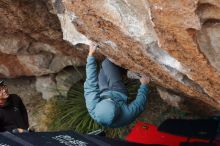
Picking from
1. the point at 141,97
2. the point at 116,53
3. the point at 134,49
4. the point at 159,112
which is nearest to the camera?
the point at 134,49

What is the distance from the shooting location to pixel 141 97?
188 inches

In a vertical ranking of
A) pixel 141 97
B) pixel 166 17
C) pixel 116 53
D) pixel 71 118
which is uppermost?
pixel 166 17

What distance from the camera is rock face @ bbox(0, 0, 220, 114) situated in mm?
3289

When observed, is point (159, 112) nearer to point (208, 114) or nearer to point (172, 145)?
point (208, 114)

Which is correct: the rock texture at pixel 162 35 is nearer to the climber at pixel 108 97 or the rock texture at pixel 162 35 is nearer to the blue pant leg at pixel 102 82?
the climber at pixel 108 97

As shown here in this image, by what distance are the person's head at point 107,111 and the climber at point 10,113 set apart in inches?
38.6

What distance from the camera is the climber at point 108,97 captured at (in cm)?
450

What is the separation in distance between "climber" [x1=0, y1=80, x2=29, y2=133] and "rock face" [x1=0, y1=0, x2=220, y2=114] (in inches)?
31.7

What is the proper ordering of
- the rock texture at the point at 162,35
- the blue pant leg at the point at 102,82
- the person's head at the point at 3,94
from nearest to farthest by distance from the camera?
the rock texture at the point at 162,35, the blue pant leg at the point at 102,82, the person's head at the point at 3,94

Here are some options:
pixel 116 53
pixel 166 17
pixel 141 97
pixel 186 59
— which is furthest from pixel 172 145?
pixel 166 17

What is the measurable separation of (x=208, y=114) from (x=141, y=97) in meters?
1.58

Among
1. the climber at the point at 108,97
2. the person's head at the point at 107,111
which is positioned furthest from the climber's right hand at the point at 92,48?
the person's head at the point at 107,111

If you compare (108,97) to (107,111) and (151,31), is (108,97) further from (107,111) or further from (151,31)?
(151,31)

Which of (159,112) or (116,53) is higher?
(116,53)
